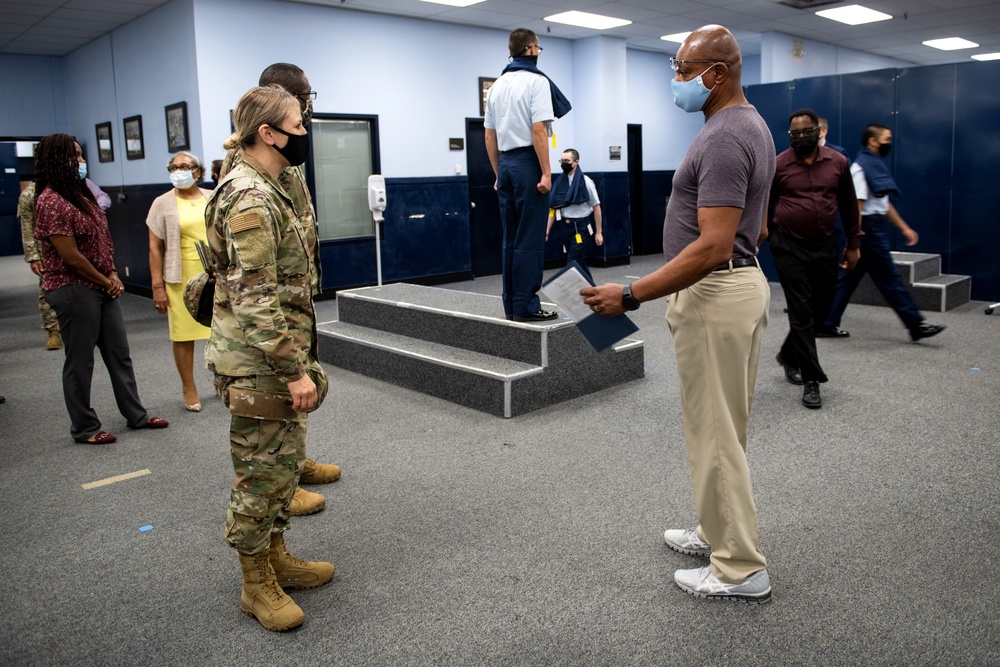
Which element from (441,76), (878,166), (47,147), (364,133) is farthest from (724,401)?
(441,76)

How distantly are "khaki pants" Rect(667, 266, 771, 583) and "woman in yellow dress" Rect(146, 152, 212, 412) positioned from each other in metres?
2.97

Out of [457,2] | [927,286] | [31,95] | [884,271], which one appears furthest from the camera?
[31,95]

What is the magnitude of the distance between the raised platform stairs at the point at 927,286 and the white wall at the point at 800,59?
15.5 feet

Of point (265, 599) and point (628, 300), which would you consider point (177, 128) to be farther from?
→ point (628, 300)

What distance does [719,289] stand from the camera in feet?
6.98

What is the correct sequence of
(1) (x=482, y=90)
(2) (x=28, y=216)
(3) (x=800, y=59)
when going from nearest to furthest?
(2) (x=28, y=216)
(1) (x=482, y=90)
(3) (x=800, y=59)

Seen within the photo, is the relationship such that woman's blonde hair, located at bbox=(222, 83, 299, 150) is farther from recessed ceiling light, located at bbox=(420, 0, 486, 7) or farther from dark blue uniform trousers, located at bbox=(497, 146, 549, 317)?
recessed ceiling light, located at bbox=(420, 0, 486, 7)

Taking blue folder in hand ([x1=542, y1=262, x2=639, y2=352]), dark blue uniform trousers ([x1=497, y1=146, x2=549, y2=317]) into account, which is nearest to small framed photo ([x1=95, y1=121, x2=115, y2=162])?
dark blue uniform trousers ([x1=497, y1=146, x2=549, y2=317])

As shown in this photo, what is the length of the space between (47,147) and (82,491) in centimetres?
161

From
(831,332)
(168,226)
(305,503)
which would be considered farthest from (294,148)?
(831,332)

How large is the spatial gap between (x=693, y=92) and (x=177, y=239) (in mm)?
3059

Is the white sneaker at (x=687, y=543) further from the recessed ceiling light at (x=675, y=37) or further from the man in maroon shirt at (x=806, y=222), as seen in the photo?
the recessed ceiling light at (x=675, y=37)

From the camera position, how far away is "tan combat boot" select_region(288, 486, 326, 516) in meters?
3.01

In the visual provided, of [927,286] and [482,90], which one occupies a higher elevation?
[482,90]
